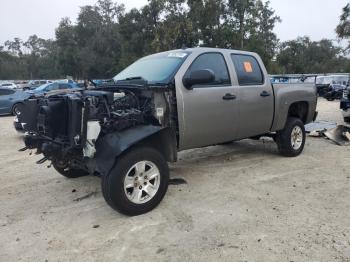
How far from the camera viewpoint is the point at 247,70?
21.0 feet

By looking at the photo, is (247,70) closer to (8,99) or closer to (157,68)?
(157,68)

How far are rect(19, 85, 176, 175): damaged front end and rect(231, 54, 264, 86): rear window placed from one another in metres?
1.65

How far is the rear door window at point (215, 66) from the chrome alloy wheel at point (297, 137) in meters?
2.15

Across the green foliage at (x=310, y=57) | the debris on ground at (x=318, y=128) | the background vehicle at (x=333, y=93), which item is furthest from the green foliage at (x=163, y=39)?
the background vehicle at (x=333, y=93)

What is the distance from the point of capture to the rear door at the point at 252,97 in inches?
243

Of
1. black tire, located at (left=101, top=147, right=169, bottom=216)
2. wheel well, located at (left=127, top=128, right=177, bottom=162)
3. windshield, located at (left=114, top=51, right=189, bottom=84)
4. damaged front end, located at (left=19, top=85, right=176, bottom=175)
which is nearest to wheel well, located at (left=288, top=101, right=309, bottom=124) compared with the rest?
windshield, located at (left=114, top=51, right=189, bottom=84)

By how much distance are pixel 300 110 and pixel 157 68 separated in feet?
11.7

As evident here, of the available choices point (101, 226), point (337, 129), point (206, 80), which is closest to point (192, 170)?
point (206, 80)

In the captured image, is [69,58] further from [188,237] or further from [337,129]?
[188,237]

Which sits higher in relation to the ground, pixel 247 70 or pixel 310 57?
pixel 247 70

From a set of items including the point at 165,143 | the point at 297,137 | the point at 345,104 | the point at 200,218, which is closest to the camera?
the point at 200,218

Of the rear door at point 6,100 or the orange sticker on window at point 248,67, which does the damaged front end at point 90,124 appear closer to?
the orange sticker on window at point 248,67

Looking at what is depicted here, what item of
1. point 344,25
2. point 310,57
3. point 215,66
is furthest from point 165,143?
point 310,57

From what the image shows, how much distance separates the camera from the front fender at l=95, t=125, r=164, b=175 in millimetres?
4371
